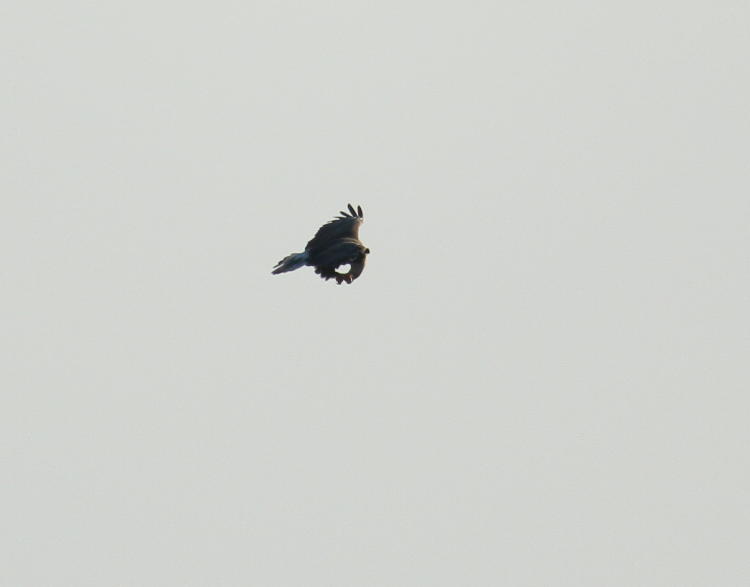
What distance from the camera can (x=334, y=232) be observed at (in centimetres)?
8700

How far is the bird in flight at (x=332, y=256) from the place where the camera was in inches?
3359

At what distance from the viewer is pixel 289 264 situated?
86.1 metres

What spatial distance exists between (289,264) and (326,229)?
118 inches

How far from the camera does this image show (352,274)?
85562mm

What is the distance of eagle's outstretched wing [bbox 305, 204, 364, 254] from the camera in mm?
86312

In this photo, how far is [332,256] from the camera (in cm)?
8544

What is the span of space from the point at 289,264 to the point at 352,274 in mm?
3367

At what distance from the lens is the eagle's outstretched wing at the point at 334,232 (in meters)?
86.3

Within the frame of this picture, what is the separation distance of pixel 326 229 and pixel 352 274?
335 centimetres

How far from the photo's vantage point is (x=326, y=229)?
287 feet

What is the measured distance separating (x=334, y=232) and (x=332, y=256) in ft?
6.67

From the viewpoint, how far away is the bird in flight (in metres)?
85.3
